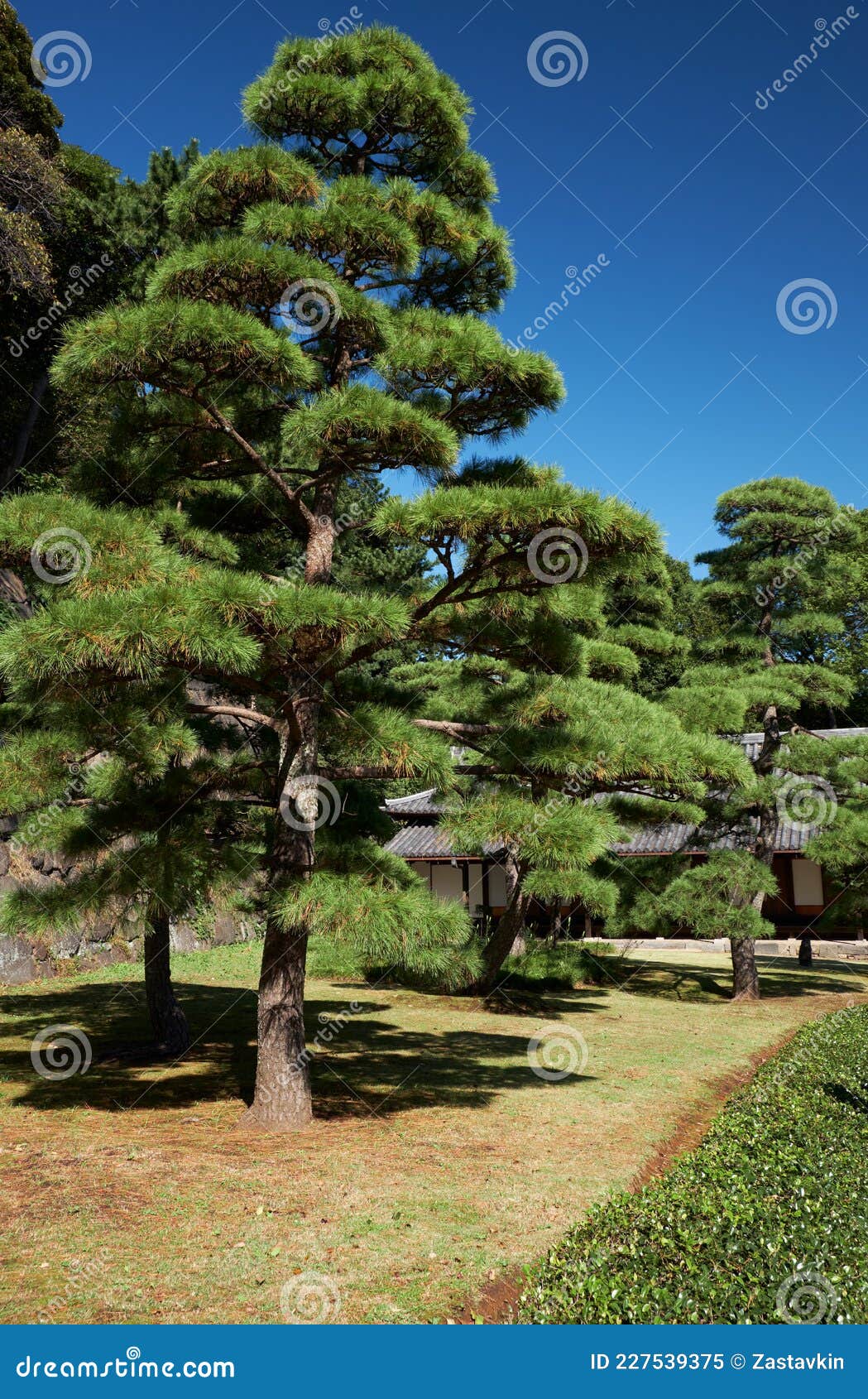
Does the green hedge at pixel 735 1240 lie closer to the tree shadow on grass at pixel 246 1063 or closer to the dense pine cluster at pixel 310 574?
the dense pine cluster at pixel 310 574

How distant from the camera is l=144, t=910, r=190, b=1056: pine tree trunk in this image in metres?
8.45

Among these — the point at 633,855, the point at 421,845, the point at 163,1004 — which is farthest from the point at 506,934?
the point at 421,845

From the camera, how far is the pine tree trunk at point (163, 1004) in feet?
27.7

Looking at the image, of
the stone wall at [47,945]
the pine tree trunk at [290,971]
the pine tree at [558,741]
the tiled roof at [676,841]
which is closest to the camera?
the pine tree at [558,741]

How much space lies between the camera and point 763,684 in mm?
12984

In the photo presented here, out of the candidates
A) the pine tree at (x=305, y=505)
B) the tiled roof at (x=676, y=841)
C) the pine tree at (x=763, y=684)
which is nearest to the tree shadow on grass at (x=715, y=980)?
the pine tree at (x=763, y=684)

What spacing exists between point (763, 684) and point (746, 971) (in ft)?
13.6

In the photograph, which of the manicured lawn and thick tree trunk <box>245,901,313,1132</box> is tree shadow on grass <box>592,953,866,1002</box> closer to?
the manicured lawn

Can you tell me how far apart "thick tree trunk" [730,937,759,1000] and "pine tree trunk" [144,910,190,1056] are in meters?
8.15

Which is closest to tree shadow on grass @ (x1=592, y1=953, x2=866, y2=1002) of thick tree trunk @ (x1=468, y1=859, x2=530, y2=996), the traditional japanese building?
the traditional japanese building

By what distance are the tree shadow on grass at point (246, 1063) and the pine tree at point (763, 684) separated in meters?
3.92

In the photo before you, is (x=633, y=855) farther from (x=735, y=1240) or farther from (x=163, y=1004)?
(x=735, y=1240)

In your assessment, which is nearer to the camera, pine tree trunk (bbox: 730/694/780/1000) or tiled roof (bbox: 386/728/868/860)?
pine tree trunk (bbox: 730/694/780/1000)

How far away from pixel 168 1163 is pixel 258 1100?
0.86 m
